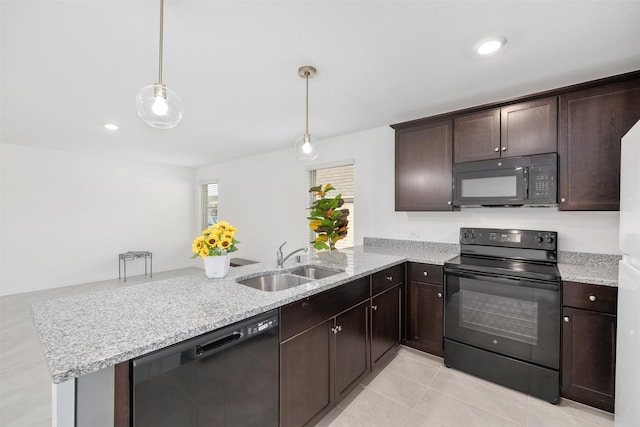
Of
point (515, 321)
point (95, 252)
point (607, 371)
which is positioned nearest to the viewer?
point (607, 371)

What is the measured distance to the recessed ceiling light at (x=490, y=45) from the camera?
173 centimetres

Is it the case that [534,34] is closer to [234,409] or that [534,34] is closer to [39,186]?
[234,409]

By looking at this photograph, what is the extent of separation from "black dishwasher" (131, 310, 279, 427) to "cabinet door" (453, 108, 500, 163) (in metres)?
2.38

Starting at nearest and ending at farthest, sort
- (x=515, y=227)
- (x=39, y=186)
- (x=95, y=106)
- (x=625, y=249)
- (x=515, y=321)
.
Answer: (x=625, y=249)
(x=515, y=321)
(x=515, y=227)
(x=95, y=106)
(x=39, y=186)

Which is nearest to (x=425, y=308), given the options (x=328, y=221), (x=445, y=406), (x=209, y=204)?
(x=445, y=406)

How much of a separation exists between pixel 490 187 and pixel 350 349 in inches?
76.0

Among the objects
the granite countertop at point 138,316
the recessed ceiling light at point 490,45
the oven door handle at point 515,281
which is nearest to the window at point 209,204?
the granite countertop at point 138,316

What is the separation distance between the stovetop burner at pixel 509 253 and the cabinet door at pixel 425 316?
330mm

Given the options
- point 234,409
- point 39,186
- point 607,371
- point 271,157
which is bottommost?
point 607,371

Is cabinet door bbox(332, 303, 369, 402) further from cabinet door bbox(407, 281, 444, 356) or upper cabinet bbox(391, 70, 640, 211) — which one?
upper cabinet bbox(391, 70, 640, 211)

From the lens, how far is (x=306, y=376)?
1.58 meters

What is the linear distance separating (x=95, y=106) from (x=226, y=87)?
61.3 inches

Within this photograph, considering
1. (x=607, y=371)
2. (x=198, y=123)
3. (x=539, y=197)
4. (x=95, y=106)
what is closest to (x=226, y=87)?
(x=198, y=123)

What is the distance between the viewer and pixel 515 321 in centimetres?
209
